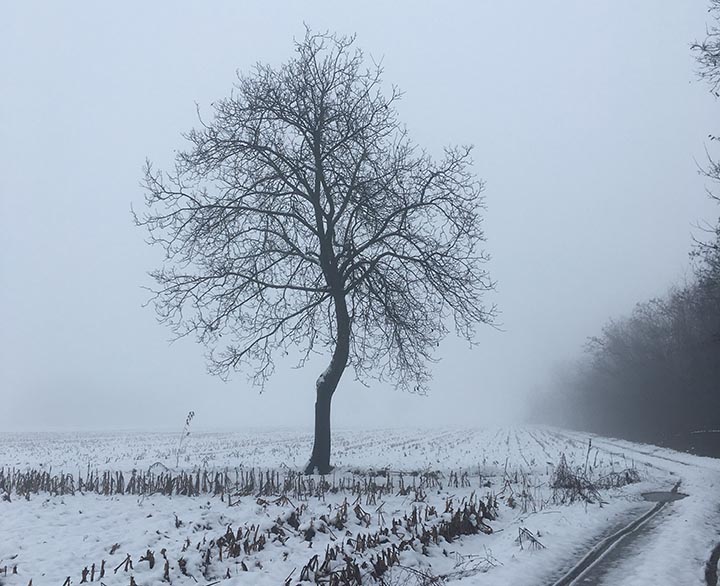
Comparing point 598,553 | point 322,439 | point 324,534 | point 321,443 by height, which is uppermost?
point 322,439

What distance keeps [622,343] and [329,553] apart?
47553 mm

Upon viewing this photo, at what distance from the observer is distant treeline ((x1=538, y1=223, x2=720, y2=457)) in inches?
1227

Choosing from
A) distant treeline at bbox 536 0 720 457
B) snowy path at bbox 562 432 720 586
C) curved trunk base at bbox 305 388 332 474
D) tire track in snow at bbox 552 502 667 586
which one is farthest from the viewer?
distant treeline at bbox 536 0 720 457

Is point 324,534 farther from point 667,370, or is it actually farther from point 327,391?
point 667,370

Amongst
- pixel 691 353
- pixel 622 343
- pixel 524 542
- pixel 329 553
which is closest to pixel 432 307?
pixel 524 542

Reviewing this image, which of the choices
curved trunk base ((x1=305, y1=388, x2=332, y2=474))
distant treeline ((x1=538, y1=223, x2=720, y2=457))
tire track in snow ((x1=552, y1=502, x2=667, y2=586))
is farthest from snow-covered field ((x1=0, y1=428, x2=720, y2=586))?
distant treeline ((x1=538, y1=223, x2=720, y2=457))

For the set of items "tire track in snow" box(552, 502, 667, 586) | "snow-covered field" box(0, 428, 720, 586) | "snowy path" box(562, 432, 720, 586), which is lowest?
"tire track in snow" box(552, 502, 667, 586)

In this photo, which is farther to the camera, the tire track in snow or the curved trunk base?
the curved trunk base

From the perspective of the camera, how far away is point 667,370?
133 feet

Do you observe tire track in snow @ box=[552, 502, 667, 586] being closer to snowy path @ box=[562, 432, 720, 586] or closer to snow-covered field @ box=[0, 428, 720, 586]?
snowy path @ box=[562, 432, 720, 586]

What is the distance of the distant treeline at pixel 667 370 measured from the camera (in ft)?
102

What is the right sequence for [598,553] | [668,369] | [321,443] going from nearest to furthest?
1. [598,553]
2. [321,443]
3. [668,369]

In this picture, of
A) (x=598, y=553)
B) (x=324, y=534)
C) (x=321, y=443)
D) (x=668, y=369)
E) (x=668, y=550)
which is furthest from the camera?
(x=668, y=369)

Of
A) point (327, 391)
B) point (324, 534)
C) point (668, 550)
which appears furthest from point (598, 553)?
point (327, 391)
